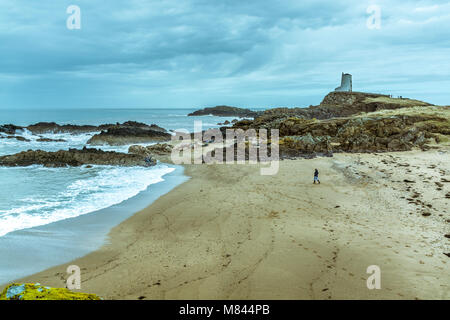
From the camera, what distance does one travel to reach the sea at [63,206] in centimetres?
729

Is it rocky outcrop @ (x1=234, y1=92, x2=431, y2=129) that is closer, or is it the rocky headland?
the rocky headland

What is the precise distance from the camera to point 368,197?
11.5 metres

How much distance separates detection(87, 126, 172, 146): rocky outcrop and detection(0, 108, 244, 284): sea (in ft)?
44.7

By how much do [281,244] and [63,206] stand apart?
29.0 feet

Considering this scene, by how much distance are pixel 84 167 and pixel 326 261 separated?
17468mm

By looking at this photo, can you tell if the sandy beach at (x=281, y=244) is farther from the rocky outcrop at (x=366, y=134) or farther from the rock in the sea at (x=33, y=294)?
the rocky outcrop at (x=366, y=134)

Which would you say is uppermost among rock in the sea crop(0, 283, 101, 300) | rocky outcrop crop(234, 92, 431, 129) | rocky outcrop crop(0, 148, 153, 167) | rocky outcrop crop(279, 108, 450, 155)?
rocky outcrop crop(234, 92, 431, 129)

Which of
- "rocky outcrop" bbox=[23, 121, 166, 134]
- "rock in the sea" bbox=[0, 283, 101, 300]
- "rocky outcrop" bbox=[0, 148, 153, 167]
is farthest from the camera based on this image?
"rocky outcrop" bbox=[23, 121, 166, 134]

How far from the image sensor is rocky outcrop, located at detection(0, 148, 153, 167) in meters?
19.1

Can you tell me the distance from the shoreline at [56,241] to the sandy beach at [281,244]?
1.26 feet

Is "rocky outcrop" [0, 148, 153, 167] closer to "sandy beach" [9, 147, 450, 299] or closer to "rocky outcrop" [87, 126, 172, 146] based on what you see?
"sandy beach" [9, 147, 450, 299]

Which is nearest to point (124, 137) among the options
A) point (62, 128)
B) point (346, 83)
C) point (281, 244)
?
point (62, 128)

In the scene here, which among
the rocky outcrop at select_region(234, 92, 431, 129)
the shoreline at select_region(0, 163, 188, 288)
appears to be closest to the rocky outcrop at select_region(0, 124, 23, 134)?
the rocky outcrop at select_region(234, 92, 431, 129)

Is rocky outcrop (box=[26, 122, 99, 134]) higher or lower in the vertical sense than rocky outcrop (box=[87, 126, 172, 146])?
higher
